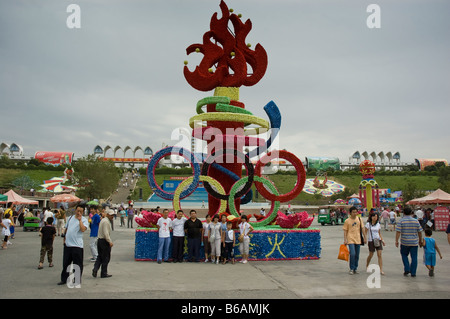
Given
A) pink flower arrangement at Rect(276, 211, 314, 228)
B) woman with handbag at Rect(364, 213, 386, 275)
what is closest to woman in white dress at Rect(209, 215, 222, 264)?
pink flower arrangement at Rect(276, 211, 314, 228)

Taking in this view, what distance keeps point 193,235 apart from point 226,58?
23.2 feet

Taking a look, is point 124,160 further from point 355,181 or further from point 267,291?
point 267,291

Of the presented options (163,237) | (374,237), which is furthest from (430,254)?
(163,237)

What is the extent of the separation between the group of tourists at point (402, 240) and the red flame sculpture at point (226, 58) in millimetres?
7038

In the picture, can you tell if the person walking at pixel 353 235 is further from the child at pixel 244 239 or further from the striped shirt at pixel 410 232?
the child at pixel 244 239

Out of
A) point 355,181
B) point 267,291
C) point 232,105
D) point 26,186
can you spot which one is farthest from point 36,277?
point 355,181

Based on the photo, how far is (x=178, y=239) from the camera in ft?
34.5

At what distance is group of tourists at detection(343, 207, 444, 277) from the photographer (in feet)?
27.0

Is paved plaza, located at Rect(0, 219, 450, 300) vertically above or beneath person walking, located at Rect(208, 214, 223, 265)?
beneath

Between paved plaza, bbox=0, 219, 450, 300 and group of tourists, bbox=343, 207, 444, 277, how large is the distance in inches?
12.5

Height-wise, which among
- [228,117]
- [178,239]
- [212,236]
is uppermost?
[228,117]

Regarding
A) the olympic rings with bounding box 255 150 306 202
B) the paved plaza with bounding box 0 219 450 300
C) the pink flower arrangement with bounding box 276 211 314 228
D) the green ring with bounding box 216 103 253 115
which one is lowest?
the paved plaza with bounding box 0 219 450 300

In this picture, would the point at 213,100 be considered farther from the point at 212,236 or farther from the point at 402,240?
the point at 402,240

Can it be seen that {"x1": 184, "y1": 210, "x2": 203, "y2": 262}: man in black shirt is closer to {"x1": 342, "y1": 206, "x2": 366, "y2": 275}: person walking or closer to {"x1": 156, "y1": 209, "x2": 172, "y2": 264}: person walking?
{"x1": 156, "y1": 209, "x2": 172, "y2": 264}: person walking
